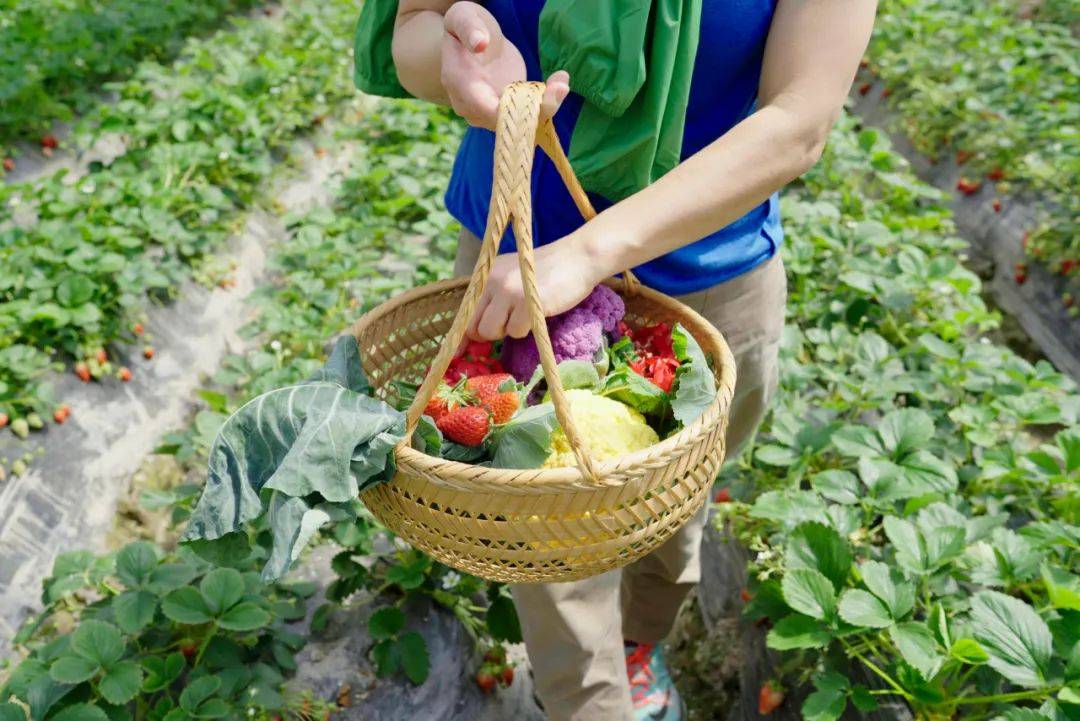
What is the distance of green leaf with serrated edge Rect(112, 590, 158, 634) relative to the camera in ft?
5.79

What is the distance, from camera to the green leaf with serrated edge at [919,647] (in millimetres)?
1512

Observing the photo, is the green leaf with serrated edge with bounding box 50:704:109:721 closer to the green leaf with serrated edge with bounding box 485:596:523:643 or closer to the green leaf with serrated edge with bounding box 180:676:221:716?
the green leaf with serrated edge with bounding box 180:676:221:716

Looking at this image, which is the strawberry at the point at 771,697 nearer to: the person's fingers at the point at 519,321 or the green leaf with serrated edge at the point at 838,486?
the green leaf with serrated edge at the point at 838,486

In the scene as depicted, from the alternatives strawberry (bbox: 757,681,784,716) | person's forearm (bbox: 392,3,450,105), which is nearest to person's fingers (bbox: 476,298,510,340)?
person's forearm (bbox: 392,3,450,105)

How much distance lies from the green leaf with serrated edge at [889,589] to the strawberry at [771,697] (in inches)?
14.2

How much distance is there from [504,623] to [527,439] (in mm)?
967

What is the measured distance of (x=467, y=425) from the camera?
1153 mm

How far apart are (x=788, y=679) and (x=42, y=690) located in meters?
1.47

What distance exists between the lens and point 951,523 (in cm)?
184

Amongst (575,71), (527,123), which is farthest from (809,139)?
(527,123)

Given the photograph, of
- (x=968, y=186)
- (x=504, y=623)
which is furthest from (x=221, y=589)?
(x=968, y=186)

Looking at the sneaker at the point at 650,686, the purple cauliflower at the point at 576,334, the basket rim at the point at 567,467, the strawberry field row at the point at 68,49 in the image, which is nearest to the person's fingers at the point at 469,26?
the purple cauliflower at the point at 576,334

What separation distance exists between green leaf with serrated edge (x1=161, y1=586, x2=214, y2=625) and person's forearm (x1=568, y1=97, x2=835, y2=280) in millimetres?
Answer: 1154

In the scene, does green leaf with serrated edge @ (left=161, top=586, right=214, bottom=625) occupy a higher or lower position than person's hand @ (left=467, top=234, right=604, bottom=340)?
lower
